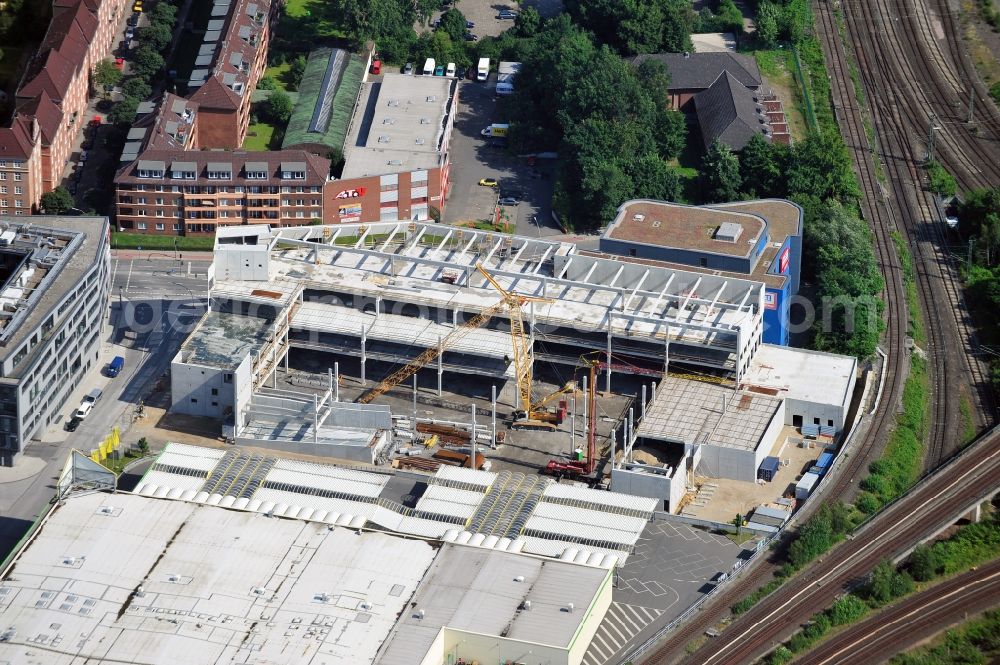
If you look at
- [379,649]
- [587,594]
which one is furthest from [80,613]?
[587,594]

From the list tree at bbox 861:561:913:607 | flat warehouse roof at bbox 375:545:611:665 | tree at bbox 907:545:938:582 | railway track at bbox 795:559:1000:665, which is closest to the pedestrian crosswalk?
flat warehouse roof at bbox 375:545:611:665

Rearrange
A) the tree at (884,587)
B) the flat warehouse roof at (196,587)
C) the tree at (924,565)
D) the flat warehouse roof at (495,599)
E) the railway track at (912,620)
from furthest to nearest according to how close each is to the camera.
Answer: the tree at (924,565) → the tree at (884,587) → the railway track at (912,620) → the flat warehouse roof at (495,599) → the flat warehouse roof at (196,587)

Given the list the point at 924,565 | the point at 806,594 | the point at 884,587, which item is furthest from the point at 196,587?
the point at 924,565

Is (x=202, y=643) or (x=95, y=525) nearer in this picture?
(x=202, y=643)

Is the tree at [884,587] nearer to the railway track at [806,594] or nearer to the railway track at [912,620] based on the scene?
the railway track at [912,620]

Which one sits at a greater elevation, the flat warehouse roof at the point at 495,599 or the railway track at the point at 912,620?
the flat warehouse roof at the point at 495,599

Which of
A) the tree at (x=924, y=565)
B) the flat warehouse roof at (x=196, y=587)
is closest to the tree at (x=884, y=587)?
the tree at (x=924, y=565)

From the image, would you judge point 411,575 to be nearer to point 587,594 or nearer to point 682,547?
point 587,594
